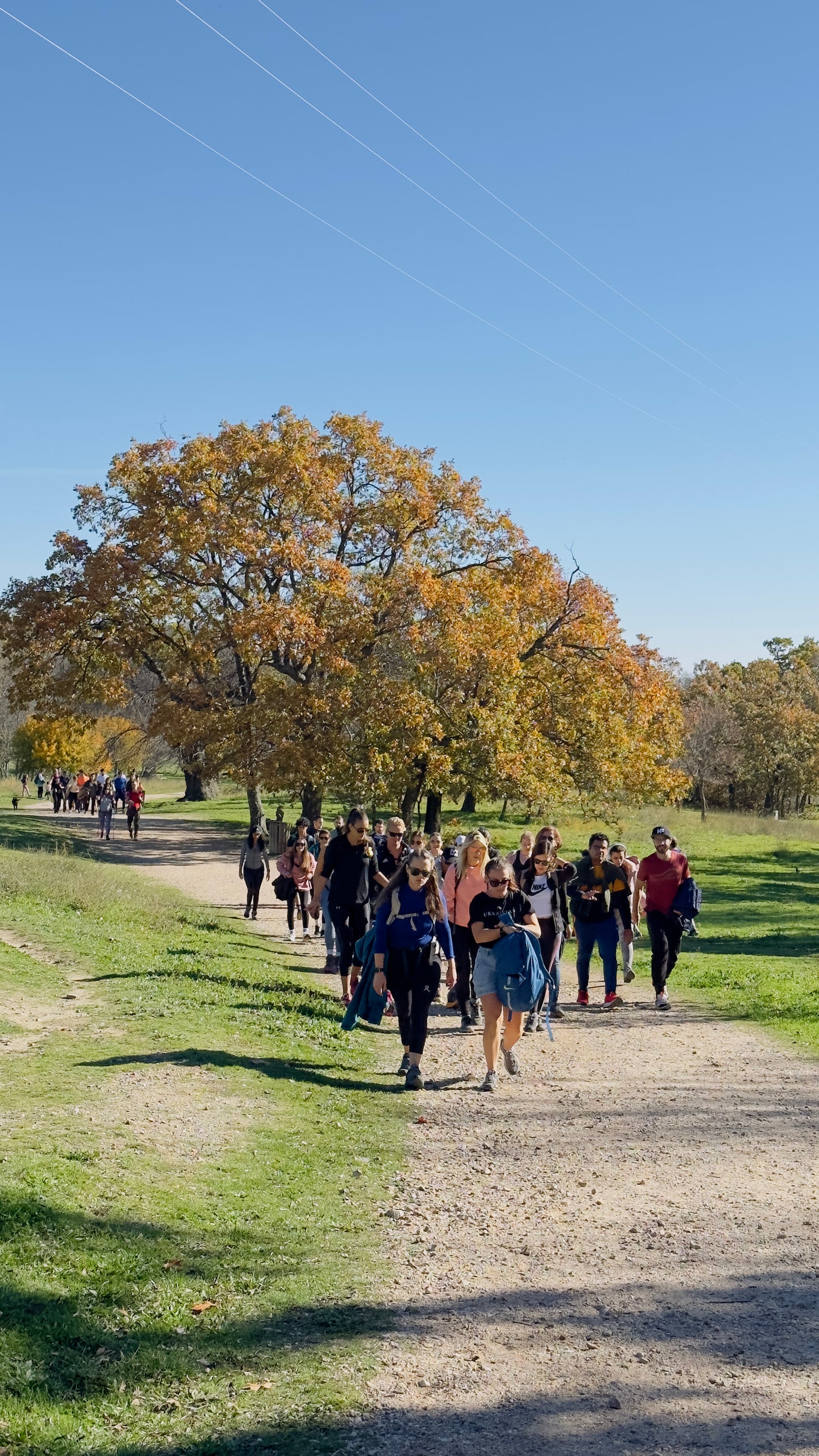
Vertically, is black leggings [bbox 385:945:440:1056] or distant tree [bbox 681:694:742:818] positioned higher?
distant tree [bbox 681:694:742:818]

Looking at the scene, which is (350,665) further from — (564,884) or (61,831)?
(564,884)

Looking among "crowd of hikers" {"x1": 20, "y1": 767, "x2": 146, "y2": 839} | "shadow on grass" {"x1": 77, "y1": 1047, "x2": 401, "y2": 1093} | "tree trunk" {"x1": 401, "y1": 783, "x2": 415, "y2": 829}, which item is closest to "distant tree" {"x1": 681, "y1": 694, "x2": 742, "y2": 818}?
"crowd of hikers" {"x1": 20, "y1": 767, "x2": 146, "y2": 839}

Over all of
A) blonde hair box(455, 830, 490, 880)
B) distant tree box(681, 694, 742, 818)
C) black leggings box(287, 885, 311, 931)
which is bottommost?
black leggings box(287, 885, 311, 931)

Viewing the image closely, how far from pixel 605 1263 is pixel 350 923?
21.1ft

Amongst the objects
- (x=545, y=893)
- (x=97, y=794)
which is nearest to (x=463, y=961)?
(x=545, y=893)

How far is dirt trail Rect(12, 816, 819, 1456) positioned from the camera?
441cm

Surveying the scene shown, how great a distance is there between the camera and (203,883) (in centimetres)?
2664

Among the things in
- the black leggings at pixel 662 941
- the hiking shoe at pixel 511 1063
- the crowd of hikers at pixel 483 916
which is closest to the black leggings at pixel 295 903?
the crowd of hikers at pixel 483 916

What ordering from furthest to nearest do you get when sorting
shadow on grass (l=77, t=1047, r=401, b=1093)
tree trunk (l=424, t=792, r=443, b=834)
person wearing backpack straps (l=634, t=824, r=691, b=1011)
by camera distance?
1. tree trunk (l=424, t=792, r=443, b=834)
2. person wearing backpack straps (l=634, t=824, r=691, b=1011)
3. shadow on grass (l=77, t=1047, r=401, b=1093)

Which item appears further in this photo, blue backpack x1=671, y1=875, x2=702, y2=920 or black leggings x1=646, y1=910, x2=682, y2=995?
black leggings x1=646, y1=910, x2=682, y2=995

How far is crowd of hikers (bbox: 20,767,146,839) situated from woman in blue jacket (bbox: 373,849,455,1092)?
27806 millimetres

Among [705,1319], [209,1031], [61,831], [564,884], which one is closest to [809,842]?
[61,831]

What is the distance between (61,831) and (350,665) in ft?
33.3

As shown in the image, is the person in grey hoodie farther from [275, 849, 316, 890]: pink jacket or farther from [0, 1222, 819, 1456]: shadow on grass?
[0, 1222, 819, 1456]: shadow on grass
